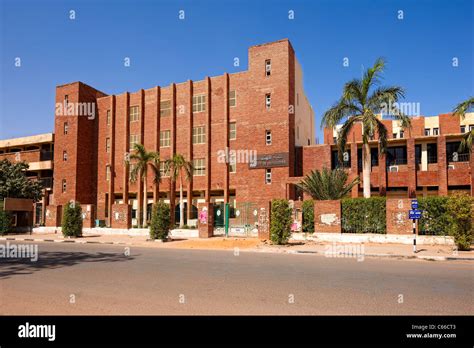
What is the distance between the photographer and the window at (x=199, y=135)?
38406mm

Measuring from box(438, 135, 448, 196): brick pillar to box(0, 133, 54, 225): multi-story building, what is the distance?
43.6m

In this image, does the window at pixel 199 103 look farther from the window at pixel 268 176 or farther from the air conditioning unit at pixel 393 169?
the air conditioning unit at pixel 393 169

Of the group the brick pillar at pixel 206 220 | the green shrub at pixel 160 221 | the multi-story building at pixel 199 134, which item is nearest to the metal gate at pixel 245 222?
the brick pillar at pixel 206 220

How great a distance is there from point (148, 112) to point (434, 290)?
38.1 metres

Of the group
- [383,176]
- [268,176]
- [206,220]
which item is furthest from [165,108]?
[383,176]

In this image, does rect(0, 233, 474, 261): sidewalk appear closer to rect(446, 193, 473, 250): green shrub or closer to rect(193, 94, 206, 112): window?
rect(446, 193, 473, 250): green shrub

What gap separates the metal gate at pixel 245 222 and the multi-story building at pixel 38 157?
29.2m

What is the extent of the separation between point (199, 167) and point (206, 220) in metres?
13.8

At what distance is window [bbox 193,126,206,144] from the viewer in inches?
1512

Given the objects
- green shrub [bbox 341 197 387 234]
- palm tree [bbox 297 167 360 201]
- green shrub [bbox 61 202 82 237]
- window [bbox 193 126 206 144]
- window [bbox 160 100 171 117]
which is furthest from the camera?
window [bbox 160 100 171 117]

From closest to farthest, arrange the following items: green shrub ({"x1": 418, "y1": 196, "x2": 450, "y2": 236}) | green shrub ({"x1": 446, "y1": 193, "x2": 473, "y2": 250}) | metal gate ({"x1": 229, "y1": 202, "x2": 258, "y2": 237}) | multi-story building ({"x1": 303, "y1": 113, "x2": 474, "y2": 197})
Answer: green shrub ({"x1": 446, "y1": 193, "x2": 473, "y2": 250}) < green shrub ({"x1": 418, "y1": 196, "x2": 450, "y2": 236}) < metal gate ({"x1": 229, "y1": 202, "x2": 258, "y2": 237}) < multi-story building ({"x1": 303, "y1": 113, "x2": 474, "y2": 197})

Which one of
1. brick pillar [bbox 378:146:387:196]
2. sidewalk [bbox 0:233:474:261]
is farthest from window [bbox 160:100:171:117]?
brick pillar [bbox 378:146:387:196]

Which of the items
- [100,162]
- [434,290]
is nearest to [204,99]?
[100,162]
